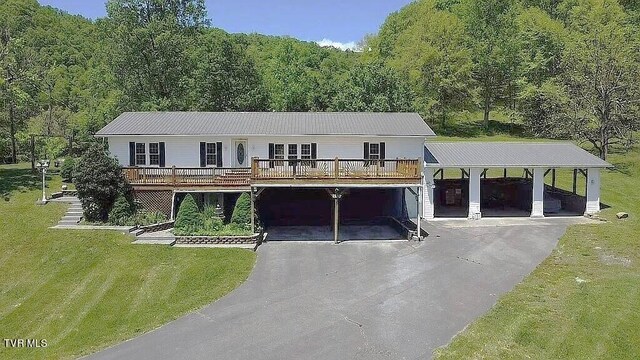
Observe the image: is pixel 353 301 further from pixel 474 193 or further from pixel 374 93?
pixel 374 93

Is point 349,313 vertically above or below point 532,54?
below

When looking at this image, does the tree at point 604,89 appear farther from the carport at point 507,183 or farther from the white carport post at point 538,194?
the white carport post at point 538,194

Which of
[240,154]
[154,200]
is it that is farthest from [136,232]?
[240,154]

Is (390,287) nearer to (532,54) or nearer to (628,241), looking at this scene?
(628,241)

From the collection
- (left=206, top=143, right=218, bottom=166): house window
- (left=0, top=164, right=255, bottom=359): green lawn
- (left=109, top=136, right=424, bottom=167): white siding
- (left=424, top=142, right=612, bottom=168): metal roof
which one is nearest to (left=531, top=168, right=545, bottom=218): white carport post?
(left=424, top=142, right=612, bottom=168): metal roof

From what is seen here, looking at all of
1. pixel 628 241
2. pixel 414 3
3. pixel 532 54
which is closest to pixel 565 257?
pixel 628 241
